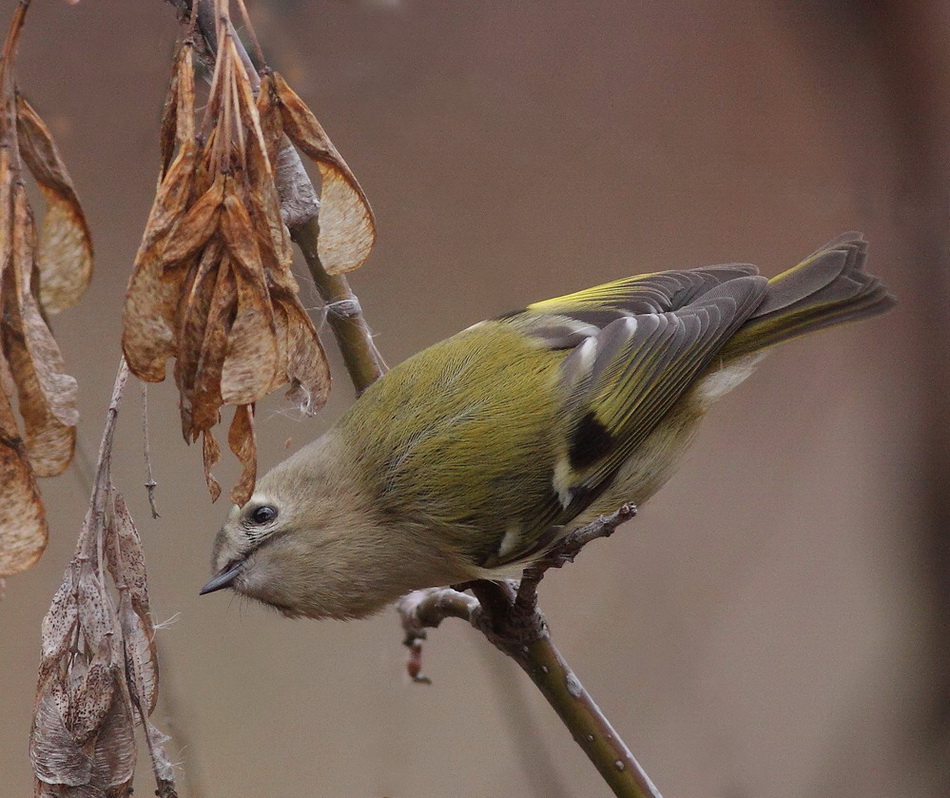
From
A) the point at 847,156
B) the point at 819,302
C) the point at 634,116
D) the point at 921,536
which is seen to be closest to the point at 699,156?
the point at 634,116

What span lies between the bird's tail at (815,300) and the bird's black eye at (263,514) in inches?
25.0

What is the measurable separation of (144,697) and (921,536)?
0.79m

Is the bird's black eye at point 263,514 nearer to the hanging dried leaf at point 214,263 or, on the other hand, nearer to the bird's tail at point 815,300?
the hanging dried leaf at point 214,263

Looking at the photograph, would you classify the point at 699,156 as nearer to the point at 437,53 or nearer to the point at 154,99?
the point at 437,53

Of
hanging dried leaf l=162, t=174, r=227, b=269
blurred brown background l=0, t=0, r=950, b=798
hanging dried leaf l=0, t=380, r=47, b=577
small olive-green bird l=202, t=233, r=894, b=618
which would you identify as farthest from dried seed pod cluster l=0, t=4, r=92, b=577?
blurred brown background l=0, t=0, r=950, b=798

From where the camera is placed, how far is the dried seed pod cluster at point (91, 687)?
0.77 m

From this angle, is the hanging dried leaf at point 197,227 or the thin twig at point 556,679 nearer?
the hanging dried leaf at point 197,227

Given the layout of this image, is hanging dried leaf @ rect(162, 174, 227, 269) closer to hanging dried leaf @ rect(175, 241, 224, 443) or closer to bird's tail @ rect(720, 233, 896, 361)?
hanging dried leaf @ rect(175, 241, 224, 443)

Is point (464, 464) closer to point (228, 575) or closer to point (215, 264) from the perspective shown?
point (228, 575)

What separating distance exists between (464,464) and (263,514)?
0.24 m

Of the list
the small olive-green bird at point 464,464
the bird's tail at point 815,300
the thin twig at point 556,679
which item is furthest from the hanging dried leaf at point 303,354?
the bird's tail at point 815,300

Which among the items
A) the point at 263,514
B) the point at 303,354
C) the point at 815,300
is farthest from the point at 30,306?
the point at 815,300

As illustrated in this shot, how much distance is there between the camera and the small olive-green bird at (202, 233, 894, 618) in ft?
3.99

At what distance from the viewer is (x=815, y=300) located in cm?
139
